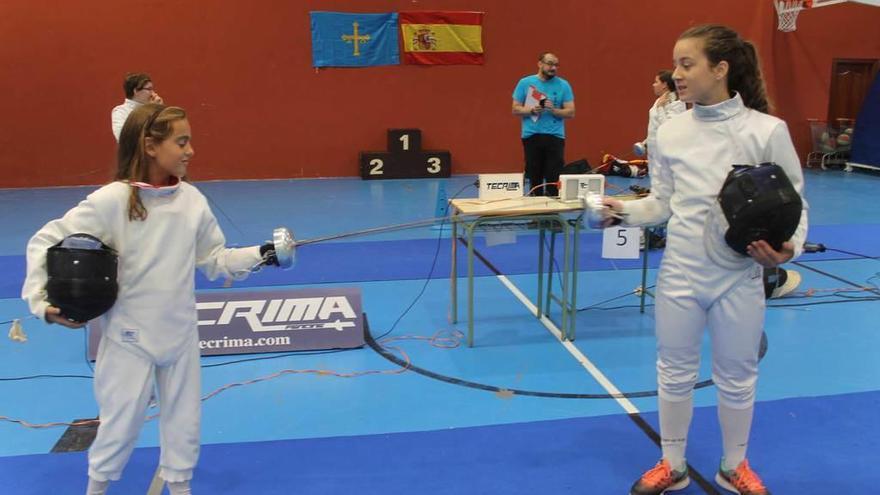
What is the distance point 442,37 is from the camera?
9938mm

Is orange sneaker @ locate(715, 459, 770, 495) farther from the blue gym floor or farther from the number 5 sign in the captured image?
the number 5 sign

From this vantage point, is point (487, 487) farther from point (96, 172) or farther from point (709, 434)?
point (96, 172)

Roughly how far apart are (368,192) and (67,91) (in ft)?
14.5

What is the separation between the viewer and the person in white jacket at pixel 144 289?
6.12ft

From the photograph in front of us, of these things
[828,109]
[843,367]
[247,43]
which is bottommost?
[843,367]

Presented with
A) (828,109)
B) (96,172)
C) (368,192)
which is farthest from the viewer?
(828,109)

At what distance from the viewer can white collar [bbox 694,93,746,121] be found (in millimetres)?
1991

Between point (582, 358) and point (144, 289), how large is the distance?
2293 millimetres

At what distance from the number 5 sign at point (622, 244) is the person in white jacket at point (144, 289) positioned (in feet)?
9.86

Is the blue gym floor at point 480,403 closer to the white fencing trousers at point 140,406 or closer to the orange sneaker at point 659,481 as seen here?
the orange sneaker at point 659,481

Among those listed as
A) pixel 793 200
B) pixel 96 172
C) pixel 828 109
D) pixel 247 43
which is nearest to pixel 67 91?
pixel 96 172

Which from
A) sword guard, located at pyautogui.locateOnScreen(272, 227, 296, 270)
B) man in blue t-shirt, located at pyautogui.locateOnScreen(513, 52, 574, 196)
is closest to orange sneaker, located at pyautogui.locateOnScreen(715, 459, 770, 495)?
sword guard, located at pyautogui.locateOnScreen(272, 227, 296, 270)

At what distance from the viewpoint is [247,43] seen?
31.2ft

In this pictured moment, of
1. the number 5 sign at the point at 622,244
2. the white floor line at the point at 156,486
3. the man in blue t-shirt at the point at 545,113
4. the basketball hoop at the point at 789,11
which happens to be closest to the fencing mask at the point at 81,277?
the white floor line at the point at 156,486
